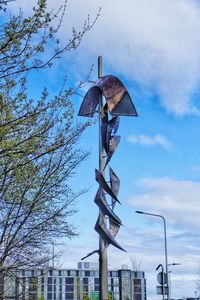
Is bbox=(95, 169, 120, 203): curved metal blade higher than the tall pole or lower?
higher

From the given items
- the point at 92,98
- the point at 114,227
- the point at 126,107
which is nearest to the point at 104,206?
the point at 114,227

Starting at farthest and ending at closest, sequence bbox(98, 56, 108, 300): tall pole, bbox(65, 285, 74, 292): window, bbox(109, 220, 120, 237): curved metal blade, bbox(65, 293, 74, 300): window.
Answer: bbox(65, 285, 74, 292): window, bbox(65, 293, 74, 300): window, bbox(109, 220, 120, 237): curved metal blade, bbox(98, 56, 108, 300): tall pole

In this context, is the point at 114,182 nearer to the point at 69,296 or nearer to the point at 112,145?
the point at 112,145

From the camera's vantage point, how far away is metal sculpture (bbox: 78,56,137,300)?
14203 mm

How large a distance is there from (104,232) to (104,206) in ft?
2.33

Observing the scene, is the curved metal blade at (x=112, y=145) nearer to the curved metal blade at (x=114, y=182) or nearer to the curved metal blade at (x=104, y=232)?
the curved metal blade at (x=114, y=182)

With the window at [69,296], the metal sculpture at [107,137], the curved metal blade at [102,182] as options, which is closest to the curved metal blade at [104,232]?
the metal sculpture at [107,137]

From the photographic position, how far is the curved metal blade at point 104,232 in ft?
46.3

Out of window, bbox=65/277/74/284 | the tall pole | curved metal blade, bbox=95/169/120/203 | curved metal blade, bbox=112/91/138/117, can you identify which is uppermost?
curved metal blade, bbox=112/91/138/117

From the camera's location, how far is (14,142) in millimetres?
8133

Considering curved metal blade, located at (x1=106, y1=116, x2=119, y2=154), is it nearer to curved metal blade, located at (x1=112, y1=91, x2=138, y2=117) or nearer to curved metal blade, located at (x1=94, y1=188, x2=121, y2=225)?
curved metal blade, located at (x1=112, y1=91, x2=138, y2=117)

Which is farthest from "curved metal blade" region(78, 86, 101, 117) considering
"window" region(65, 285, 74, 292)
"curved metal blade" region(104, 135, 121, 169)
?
"window" region(65, 285, 74, 292)

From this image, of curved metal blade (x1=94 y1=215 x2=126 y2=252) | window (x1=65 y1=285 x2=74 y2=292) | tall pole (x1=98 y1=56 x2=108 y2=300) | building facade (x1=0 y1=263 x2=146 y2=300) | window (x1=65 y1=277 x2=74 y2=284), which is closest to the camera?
tall pole (x1=98 y1=56 x2=108 y2=300)

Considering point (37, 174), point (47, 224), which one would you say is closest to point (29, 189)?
point (37, 174)
